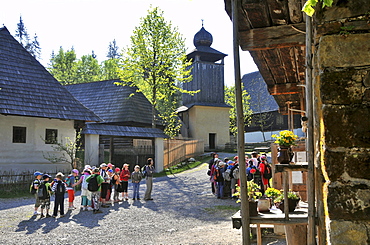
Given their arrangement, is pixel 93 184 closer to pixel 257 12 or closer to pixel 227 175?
pixel 227 175

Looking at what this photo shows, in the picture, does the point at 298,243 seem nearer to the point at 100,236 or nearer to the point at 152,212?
the point at 100,236

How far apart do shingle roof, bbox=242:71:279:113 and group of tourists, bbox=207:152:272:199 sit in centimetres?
2647

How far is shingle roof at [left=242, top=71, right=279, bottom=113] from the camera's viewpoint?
4171 cm

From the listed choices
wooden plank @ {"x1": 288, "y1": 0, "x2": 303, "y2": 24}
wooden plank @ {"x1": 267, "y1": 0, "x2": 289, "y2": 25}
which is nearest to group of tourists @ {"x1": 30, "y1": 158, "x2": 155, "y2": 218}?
wooden plank @ {"x1": 267, "y1": 0, "x2": 289, "y2": 25}

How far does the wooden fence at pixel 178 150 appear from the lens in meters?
25.0

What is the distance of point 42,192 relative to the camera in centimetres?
1125

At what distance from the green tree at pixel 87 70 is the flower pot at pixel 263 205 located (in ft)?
170

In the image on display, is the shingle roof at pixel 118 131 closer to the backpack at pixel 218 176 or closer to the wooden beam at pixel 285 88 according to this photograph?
the backpack at pixel 218 176

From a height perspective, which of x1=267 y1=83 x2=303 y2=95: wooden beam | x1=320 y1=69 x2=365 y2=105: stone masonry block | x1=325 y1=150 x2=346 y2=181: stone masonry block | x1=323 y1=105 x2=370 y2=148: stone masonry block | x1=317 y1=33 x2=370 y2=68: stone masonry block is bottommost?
x1=325 y1=150 x2=346 y2=181: stone masonry block

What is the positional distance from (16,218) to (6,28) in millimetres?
14869

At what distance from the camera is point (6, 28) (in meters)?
22.2

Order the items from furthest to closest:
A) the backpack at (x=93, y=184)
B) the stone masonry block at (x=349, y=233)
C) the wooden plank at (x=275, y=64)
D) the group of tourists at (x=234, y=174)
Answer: the group of tourists at (x=234, y=174), the backpack at (x=93, y=184), the wooden plank at (x=275, y=64), the stone masonry block at (x=349, y=233)

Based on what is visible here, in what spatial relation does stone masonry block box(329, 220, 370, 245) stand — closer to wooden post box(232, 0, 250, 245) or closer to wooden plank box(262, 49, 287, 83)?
wooden post box(232, 0, 250, 245)

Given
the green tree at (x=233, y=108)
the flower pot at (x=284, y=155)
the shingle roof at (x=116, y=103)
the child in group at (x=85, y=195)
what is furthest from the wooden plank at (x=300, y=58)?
the green tree at (x=233, y=108)
